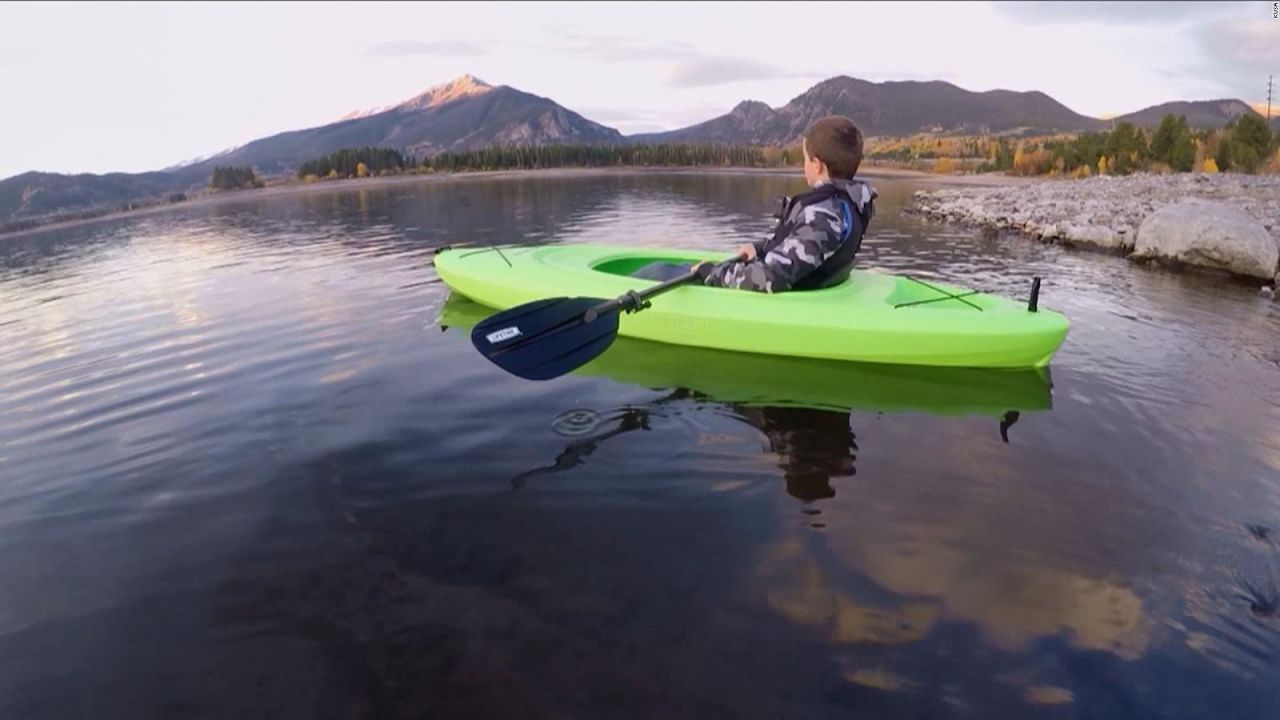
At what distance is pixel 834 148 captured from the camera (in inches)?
243

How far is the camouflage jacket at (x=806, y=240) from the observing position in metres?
6.31

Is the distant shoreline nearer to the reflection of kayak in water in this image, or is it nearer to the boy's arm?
the reflection of kayak in water

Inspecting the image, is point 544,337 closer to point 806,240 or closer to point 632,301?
point 632,301

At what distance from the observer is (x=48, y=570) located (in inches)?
150

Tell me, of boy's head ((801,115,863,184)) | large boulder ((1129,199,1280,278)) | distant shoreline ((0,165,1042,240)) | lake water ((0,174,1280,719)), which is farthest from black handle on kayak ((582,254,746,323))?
distant shoreline ((0,165,1042,240))

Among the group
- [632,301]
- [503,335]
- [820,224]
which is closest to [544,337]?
[503,335]

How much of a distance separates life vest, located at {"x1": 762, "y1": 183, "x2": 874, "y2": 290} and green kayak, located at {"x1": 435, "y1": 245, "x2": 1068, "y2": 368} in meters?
0.18

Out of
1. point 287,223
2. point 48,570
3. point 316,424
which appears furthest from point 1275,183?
point 287,223

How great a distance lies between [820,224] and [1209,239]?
921 centimetres

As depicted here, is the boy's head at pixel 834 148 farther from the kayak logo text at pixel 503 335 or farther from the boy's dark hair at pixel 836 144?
the kayak logo text at pixel 503 335

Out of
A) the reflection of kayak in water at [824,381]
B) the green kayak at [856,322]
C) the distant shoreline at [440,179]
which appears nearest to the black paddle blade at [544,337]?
the reflection of kayak in water at [824,381]

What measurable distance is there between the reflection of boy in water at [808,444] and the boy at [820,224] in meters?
1.63

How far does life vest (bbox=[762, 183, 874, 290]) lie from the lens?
6.31 m

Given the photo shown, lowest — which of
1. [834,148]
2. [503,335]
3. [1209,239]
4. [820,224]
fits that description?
[503,335]
